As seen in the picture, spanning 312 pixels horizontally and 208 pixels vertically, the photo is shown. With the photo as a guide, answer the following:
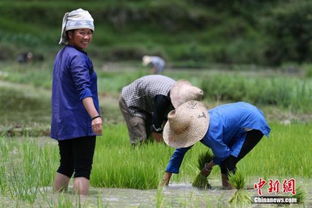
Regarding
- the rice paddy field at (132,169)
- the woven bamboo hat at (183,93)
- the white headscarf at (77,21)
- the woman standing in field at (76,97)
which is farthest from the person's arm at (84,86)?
the woven bamboo hat at (183,93)

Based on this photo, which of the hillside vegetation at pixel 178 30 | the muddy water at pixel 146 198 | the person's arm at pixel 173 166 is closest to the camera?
the muddy water at pixel 146 198

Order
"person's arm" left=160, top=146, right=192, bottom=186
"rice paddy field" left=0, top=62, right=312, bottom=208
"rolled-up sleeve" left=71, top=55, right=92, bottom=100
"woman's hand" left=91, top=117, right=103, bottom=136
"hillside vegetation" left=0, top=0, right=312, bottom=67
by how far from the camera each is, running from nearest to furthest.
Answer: "rice paddy field" left=0, top=62, right=312, bottom=208
"woman's hand" left=91, top=117, right=103, bottom=136
"rolled-up sleeve" left=71, top=55, right=92, bottom=100
"person's arm" left=160, top=146, right=192, bottom=186
"hillside vegetation" left=0, top=0, right=312, bottom=67

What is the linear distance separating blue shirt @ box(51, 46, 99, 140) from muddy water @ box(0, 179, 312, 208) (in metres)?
→ 0.41

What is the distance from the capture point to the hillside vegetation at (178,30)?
33.9m

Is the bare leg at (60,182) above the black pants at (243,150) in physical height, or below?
below

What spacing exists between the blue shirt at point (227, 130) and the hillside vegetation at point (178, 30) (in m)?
27.2

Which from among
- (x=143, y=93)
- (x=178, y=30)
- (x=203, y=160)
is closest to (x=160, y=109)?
(x=143, y=93)

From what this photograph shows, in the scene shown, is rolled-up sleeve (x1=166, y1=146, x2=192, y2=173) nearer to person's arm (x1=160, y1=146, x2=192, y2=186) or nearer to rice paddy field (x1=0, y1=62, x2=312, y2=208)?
person's arm (x1=160, y1=146, x2=192, y2=186)

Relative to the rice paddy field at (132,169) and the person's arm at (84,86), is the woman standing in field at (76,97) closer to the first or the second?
the person's arm at (84,86)

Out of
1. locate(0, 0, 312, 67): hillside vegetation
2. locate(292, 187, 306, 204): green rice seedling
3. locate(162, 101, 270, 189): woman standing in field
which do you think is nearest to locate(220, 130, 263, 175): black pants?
Answer: locate(162, 101, 270, 189): woman standing in field

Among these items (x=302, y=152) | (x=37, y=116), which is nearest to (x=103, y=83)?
(x=37, y=116)

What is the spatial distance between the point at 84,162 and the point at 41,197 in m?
0.40

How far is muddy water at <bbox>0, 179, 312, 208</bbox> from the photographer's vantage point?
427 cm

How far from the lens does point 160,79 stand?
6.86m
